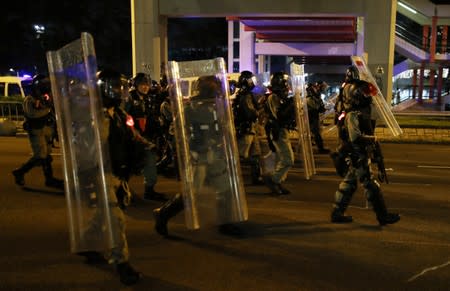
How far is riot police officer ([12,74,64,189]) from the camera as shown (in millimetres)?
7738

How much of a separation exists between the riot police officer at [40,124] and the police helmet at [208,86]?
11.9 ft

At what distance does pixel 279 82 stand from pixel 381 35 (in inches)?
511

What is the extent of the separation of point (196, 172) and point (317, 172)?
4963 mm

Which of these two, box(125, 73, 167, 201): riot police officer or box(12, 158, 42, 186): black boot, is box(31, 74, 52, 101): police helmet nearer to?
box(12, 158, 42, 186): black boot

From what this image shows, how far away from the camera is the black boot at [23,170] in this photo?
26.2ft

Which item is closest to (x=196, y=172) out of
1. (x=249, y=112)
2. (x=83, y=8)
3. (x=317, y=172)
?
(x=249, y=112)

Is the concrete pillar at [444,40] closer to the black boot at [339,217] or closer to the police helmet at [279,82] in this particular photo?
the police helmet at [279,82]

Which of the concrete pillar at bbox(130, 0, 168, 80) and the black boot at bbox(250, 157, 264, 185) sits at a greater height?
the concrete pillar at bbox(130, 0, 168, 80)

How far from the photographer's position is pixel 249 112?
7797 mm

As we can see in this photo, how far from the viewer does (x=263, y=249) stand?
5.25 metres

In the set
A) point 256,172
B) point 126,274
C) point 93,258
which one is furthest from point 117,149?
point 256,172

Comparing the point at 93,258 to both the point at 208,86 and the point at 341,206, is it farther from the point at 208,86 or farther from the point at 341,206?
the point at 341,206

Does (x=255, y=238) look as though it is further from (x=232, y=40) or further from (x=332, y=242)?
(x=232, y=40)

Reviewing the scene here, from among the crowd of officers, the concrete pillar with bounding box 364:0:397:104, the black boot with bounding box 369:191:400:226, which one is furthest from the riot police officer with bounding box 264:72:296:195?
the concrete pillar with bounding box 364:0:397:104
